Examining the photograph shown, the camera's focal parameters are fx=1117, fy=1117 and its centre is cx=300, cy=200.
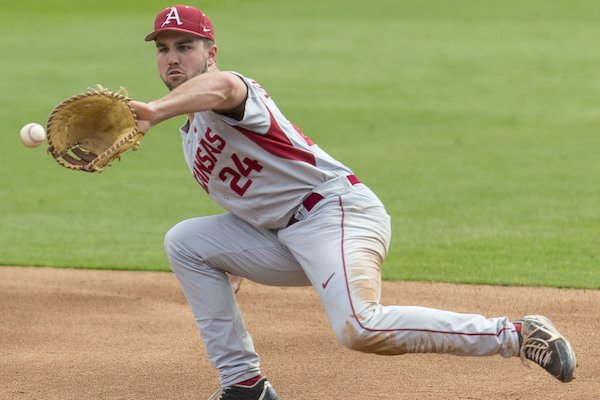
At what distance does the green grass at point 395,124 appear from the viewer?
8859 mm

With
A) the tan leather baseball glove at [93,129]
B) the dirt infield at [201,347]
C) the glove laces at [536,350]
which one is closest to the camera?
the tan leather baseball glove at [93,129]

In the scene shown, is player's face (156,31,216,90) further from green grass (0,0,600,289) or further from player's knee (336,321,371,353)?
green grass (0,0,600,289)

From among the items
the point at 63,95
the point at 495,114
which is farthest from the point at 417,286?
the point at 63,95

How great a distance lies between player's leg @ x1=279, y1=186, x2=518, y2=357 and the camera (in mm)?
4504

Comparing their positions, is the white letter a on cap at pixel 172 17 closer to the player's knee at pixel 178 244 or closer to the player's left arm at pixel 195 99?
the player's left arm at pixel 195 99

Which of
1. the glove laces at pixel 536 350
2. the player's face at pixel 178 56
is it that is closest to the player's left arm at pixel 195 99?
the player's face at pixel 178 56

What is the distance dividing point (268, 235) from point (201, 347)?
4.32 feet

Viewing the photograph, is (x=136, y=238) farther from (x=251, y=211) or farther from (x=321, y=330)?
(x=251, y=211)

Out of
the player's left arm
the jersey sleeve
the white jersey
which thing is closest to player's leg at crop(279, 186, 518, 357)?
the white jersey

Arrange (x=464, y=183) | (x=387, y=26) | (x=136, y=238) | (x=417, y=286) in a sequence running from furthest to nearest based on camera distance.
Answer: (x=387, y=26) < (x=464, y=183) < (x=136, y=238) < (x=417, y=286)

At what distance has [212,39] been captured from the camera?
499 centimetres

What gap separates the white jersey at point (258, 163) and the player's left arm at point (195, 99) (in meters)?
0.21

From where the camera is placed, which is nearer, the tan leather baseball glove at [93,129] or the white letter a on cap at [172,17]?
the tan leather baseball glove at [93,129]

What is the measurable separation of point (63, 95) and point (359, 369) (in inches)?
456
